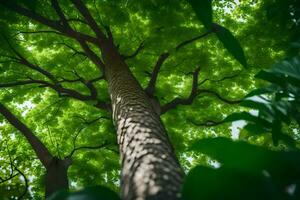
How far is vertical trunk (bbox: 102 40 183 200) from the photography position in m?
1.85

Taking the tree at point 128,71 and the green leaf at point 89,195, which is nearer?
the green leaf at point 89,195

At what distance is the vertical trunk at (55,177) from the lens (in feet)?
17.2

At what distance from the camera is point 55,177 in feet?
17.6

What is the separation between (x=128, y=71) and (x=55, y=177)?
220 cm

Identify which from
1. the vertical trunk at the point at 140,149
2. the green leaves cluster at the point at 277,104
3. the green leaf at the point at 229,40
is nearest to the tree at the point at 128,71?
the vertical trunk at the point at 140,149

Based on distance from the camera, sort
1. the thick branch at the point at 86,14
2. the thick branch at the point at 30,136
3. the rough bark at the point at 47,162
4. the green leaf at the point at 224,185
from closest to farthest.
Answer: the green leaf at the point at 224,185 → the thick branch at the point at 86,14 → the rough bark at the point at 47,162 → the thick branch at the point at 30,136

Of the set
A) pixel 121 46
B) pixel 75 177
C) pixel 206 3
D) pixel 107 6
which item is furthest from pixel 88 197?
pixel 75 177

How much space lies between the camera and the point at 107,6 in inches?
250

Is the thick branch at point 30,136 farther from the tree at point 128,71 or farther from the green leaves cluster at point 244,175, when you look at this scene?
the green leaves cluster at point 244,175

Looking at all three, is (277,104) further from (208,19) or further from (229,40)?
(208,19)

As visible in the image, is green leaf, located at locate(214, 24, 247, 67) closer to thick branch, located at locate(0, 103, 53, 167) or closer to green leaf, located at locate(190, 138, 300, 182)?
green leaf, located at locate(190, 138, 300, 182)

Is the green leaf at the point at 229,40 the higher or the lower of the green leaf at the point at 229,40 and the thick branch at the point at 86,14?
the lower

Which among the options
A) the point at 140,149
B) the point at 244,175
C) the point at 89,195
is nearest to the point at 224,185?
the point at 244,175

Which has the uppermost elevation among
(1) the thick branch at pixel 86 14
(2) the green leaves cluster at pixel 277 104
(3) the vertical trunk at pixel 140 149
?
(1) the thick branch at pixel 86 14
